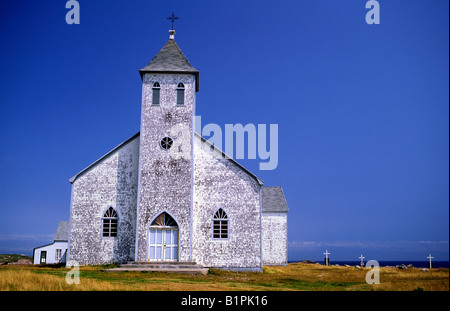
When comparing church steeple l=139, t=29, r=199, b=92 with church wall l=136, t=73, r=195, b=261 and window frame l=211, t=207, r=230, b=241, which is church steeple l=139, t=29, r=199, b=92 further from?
window frame l=211, t=207, r=230, b=241

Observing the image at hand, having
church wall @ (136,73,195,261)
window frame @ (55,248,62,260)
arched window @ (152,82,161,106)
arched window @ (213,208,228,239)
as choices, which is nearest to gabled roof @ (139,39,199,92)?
church wall @ (136,73,195,261)

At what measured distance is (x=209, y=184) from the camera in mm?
28219

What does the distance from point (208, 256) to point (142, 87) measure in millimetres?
12037

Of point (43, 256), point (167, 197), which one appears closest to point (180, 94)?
point (167, 197)

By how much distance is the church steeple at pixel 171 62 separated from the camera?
28.8 meters

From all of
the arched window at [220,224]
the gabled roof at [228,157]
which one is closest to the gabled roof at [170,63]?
the gabled roof at [228,157]

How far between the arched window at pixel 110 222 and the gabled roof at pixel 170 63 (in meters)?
9.44

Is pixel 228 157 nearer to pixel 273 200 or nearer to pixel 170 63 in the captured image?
pixel 170 63

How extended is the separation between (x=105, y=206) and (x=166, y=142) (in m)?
5.79

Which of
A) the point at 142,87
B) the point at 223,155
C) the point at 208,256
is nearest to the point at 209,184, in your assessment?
the point at 223,155

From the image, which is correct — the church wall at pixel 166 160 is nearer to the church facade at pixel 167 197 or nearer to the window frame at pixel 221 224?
the church facade at pixel 167 197

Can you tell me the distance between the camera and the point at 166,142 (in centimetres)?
2819
